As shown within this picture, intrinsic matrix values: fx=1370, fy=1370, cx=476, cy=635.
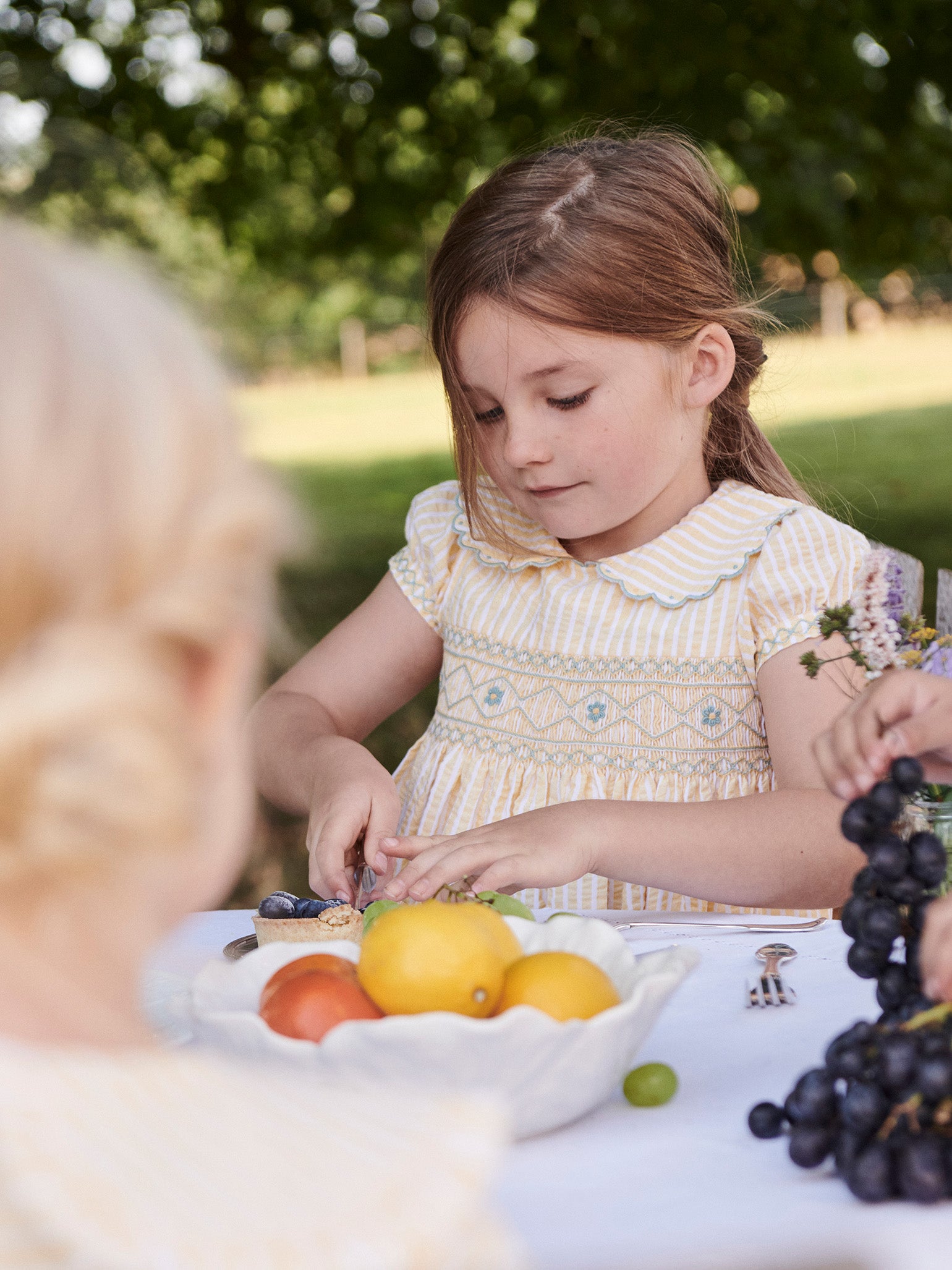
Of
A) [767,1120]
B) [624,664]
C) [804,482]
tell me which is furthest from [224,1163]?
[804,482]

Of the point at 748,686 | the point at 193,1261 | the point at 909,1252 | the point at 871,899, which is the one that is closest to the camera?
the point at 193,1261

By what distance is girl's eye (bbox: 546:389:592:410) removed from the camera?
6.39 ft

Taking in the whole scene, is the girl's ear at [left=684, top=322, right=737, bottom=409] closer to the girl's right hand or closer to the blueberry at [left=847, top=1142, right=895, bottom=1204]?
the girl's right hand

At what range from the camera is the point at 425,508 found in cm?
243

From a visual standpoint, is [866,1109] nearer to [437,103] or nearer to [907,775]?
[907,775]

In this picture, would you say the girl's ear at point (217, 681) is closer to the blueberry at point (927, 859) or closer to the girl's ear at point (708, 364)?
the blueberry at point (927, 859)

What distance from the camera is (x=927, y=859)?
0.96m

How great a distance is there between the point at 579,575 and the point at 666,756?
1.08ft

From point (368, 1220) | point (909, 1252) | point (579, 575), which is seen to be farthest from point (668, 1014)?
point (579, 575)

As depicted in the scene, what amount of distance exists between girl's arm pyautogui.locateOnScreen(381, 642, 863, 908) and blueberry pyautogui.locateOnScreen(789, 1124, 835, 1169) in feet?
2.17

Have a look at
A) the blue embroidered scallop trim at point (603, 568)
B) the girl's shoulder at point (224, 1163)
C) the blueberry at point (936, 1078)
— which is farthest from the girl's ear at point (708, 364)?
the girl's shoulder at point (224, 1163)

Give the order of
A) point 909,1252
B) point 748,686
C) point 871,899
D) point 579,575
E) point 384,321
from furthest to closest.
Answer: point 384,321 → point 579,575 → point 748,686 → point 871,899 → point 909,1252

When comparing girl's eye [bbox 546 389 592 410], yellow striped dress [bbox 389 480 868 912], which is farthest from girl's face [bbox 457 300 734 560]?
yellow striped dress [bbox 389 480 868 912]

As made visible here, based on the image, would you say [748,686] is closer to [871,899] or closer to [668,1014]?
[668,1014]
